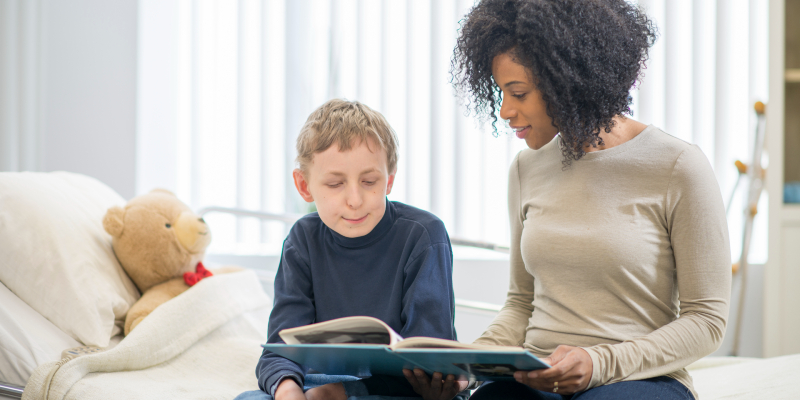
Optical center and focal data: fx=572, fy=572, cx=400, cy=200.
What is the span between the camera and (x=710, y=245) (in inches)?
36.9

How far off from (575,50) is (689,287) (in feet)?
1.47

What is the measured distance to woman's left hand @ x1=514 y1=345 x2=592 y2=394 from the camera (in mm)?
843

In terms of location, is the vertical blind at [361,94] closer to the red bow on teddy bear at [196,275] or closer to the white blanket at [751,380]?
the red bow on teddy bear at [196,275]

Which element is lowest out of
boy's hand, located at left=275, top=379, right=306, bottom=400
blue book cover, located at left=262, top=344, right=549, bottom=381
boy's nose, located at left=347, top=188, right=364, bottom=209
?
boy's hand, located at left=275, top=379, right=306, bottom=400

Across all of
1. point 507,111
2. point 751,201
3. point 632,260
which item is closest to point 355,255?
point 507,111

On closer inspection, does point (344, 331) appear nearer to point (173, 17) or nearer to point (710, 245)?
point (710, 245)

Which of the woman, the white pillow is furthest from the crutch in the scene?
the white pillow

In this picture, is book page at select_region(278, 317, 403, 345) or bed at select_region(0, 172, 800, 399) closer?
book page at select_region(278, 317, 403, 345)

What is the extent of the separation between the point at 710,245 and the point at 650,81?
199 centimetres

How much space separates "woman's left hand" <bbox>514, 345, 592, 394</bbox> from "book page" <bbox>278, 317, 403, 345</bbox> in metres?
0.21

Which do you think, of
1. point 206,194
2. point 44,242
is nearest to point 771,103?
point 44,242

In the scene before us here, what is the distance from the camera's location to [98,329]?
1415mm

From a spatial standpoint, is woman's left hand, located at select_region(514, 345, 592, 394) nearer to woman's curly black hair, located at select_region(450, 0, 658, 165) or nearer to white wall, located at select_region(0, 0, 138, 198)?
woman's curly black hair, located at select_region(450, 0, 658, 165)

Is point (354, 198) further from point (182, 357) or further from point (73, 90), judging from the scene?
point (73, 90)
